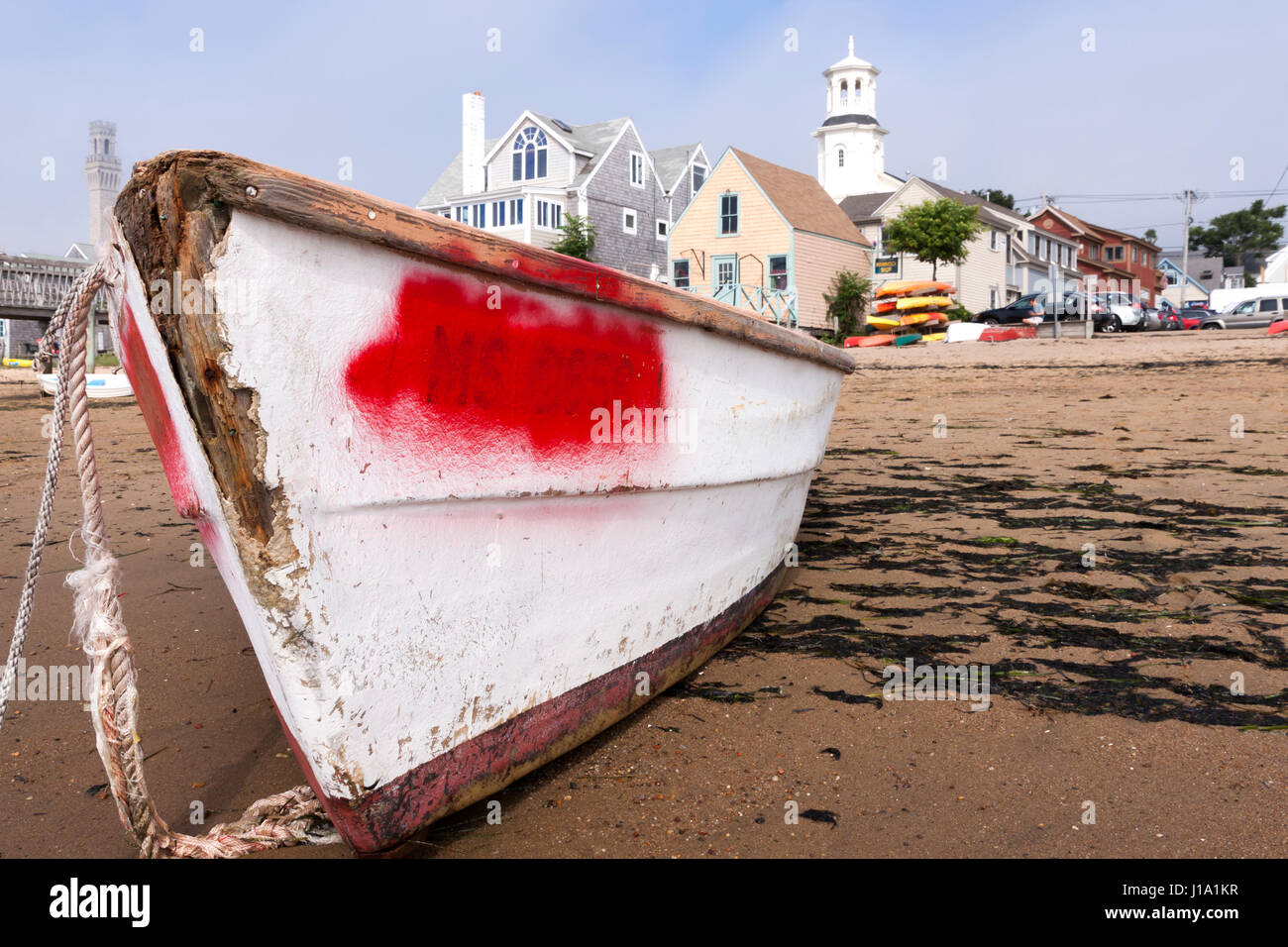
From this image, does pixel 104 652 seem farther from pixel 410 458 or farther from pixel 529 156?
pixel 529 156

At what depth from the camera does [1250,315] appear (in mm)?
27547

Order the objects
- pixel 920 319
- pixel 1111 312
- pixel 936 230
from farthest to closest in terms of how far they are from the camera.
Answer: pixel 936 230, pixel 920 319, pixel 1111 312

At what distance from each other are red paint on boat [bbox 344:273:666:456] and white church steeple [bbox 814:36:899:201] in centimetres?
4410

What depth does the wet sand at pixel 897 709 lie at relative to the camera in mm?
2441

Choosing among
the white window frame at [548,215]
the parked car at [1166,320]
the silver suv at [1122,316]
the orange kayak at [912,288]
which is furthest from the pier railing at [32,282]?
the parked car at [1166,320]

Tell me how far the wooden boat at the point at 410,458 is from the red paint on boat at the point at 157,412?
0.02 meters

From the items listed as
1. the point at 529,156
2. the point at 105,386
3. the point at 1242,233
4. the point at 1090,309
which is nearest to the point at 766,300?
the point at 1090,309

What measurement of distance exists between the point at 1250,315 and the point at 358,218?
32.1 m

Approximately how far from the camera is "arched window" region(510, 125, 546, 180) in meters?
33.6

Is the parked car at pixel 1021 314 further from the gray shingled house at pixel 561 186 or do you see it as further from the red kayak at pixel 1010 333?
the gray shingled house at pixel 561 186

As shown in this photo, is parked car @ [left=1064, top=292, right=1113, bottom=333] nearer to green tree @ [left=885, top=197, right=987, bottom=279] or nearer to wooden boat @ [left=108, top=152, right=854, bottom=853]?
green tree @ [left=885, top=197, right=987, bottom=279]

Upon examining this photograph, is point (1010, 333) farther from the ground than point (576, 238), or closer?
closer

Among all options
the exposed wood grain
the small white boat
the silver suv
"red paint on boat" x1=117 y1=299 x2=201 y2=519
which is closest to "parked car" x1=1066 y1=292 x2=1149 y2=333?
the silver suv

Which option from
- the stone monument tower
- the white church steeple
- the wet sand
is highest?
the stone monument tower
